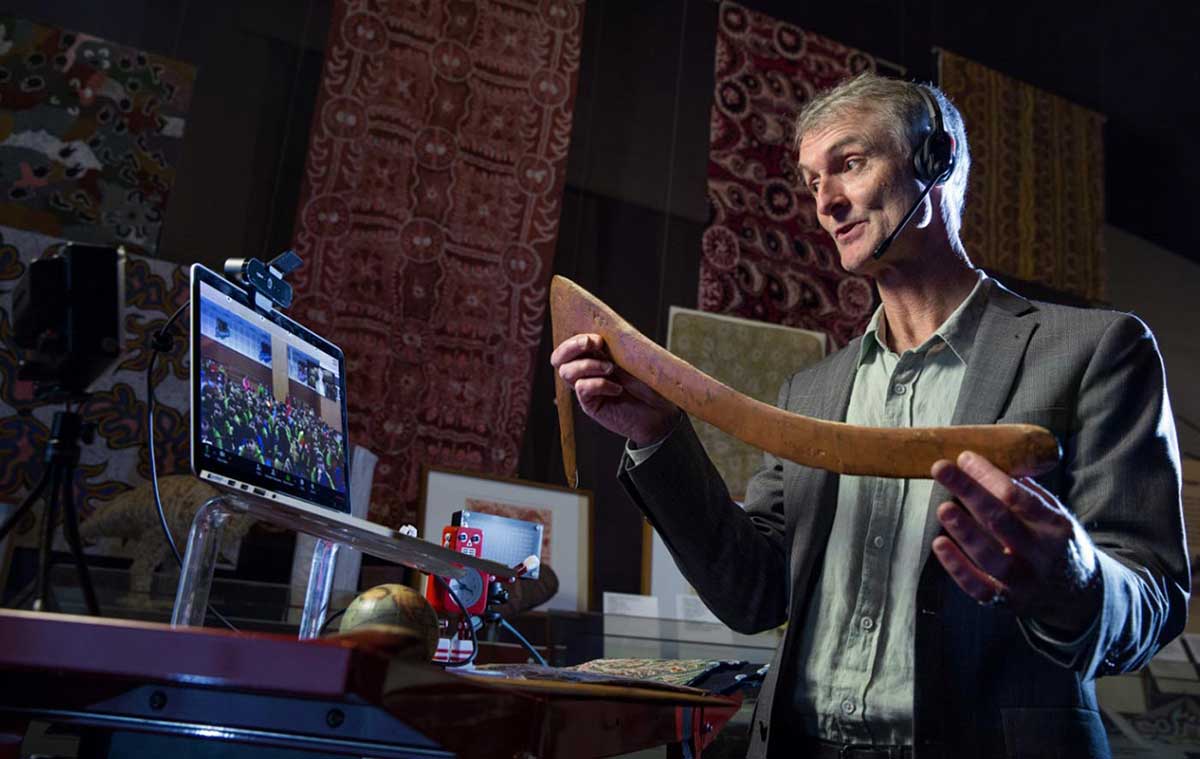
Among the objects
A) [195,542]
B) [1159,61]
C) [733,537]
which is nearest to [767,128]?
[1159,61]

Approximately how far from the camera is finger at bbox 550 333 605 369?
1252 millimetres

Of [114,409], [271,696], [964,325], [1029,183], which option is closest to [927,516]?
[964,325]

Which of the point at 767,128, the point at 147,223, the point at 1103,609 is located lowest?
the point at 1103,609

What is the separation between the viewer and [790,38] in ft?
18.3

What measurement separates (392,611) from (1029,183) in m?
5.74

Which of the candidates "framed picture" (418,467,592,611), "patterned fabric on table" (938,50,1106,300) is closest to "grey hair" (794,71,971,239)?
"framed picture" (418,467,592,611)

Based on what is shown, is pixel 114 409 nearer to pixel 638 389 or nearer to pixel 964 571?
pixel 638 389

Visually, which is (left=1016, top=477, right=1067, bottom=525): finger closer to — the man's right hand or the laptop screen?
the man's right hand

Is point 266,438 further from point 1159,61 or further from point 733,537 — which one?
point 1159,61

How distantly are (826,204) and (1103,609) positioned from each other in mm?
839

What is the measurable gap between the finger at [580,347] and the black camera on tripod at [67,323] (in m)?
1.20

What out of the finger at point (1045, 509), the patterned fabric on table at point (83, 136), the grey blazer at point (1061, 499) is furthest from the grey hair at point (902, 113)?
the patterned fabric on table at point (83, 136)

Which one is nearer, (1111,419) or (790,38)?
(1111,419)

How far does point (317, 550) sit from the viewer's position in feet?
5.42
